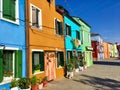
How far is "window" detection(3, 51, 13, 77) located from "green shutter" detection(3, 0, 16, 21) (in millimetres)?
1932

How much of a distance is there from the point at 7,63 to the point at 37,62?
14.7 ft

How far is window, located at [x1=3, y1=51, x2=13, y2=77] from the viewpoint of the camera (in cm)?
1321

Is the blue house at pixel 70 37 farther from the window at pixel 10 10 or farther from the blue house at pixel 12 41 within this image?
the window at pixel 10 10

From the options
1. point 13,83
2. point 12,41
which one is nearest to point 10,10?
point 12,41

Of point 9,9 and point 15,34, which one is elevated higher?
point 9,9

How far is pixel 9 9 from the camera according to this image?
13.5m

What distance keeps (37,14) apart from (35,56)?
2956mm

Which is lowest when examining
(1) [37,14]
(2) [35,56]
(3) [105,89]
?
(3) [105,89]

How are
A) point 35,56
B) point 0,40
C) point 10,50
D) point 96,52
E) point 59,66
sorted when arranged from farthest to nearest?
1. point 96,52
2. point 59,66
3. point 35,56
4. point 10,50
5. point 0,40

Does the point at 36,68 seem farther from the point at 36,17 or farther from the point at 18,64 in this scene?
the point at 36,17

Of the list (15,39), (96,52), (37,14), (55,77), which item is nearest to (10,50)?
(15,39)

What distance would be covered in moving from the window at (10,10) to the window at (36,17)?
8.28ft

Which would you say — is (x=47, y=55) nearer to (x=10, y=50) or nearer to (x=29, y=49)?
(x=29, y=49)

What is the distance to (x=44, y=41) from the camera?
61.2ft
